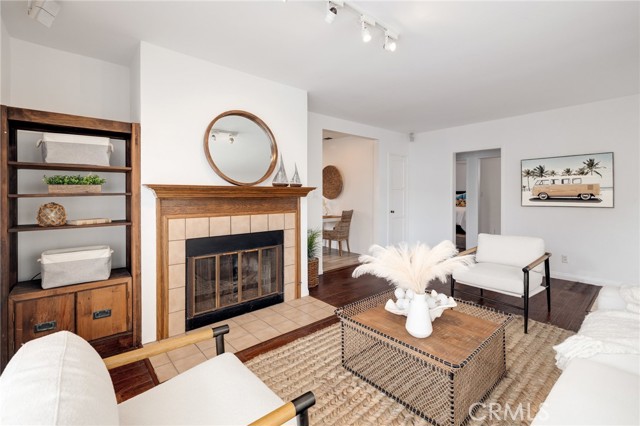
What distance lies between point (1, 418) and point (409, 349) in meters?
1.55

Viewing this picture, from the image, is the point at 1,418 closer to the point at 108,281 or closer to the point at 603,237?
the point at 108,281

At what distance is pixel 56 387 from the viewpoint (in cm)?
76

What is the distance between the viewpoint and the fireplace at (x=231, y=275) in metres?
2.71

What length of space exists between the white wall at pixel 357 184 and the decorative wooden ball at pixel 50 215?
4.48m

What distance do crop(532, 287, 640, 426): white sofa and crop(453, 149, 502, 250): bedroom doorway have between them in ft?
14.0

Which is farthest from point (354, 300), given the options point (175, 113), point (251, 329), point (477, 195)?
A: point (477, 195)

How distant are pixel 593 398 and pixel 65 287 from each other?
3047 millimetres

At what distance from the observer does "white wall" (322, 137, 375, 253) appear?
5.71 meters

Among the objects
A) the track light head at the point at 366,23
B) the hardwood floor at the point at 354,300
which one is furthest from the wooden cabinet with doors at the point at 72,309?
the track light head at the point at 366,23

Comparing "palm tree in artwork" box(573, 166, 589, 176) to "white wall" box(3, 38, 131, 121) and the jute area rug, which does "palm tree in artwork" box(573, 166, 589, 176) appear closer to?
the jute area rug

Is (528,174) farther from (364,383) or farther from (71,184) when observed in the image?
(71,184)

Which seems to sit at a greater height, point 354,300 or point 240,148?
point 240,148

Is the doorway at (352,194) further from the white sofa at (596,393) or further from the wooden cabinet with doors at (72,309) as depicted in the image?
the white sofa at (596,393)

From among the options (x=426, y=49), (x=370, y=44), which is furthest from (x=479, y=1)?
(x=370, y=44)
